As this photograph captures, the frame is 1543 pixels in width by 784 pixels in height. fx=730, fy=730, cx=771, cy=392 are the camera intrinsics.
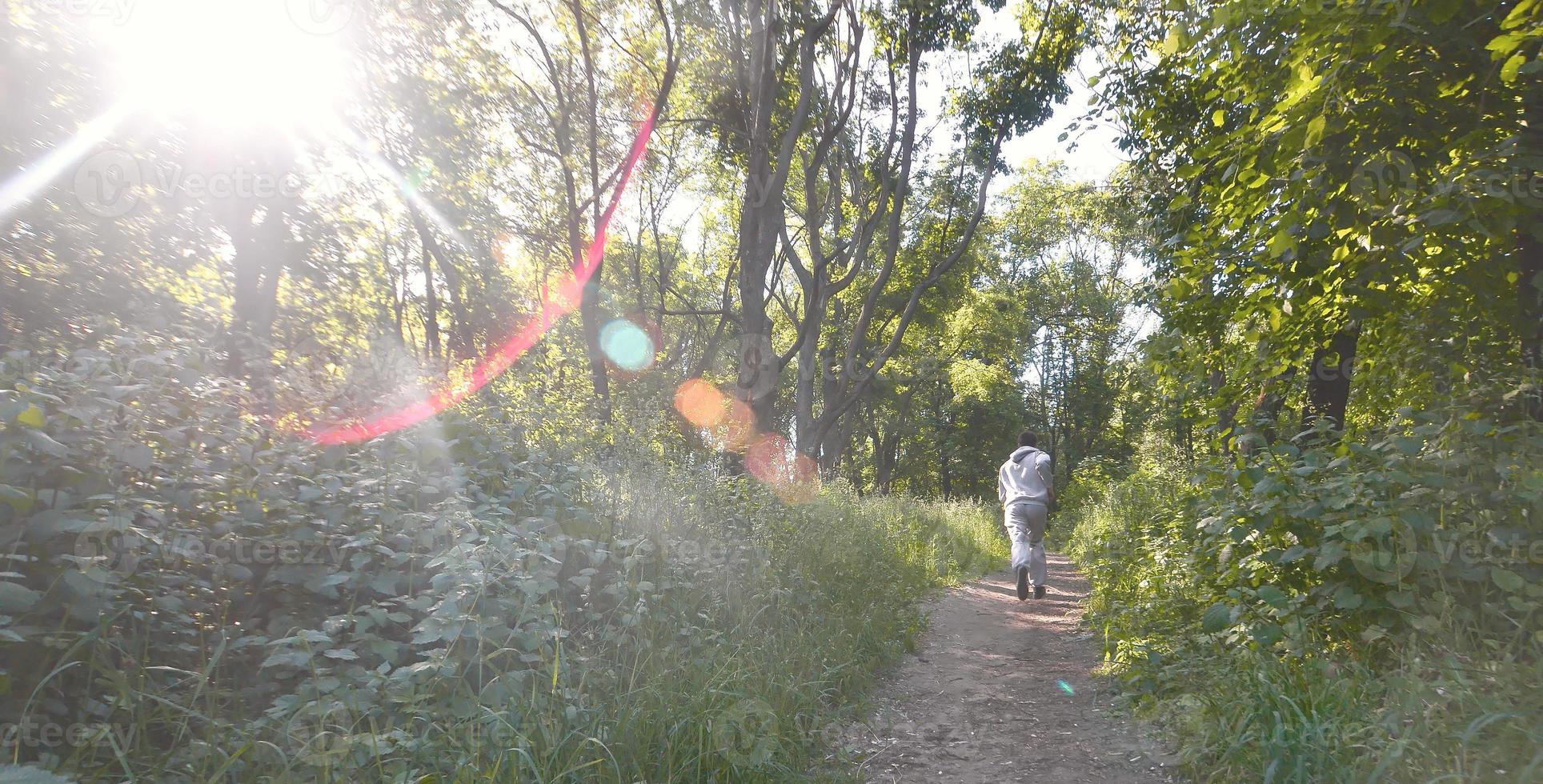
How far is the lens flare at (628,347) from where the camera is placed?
100 ft

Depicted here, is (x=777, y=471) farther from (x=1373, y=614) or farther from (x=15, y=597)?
(x=15, y=597)

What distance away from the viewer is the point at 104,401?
302cm

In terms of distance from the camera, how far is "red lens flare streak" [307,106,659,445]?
494cm

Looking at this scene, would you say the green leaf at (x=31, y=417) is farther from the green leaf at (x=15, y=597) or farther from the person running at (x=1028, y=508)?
the person running at (x=1028, y=508)

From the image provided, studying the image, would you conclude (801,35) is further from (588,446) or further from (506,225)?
(588,446)

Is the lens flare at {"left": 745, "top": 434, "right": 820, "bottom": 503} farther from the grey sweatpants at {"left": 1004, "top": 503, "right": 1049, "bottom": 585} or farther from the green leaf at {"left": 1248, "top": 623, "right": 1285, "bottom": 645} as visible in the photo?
the green leaf at {"left": 1248, "top": 623, "right": 1285, "bottom": 645}

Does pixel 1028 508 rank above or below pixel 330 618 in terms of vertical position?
above

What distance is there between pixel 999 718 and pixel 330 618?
3815 millimetres

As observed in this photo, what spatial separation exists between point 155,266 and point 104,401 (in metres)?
6.54

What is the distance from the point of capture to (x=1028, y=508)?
29.2ft

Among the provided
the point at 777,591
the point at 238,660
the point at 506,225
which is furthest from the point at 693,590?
the point at 506,225

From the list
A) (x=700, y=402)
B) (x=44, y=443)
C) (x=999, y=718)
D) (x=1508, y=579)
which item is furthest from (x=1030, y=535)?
(x=700, y=402)

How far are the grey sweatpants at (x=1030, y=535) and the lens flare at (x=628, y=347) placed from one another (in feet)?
76.2

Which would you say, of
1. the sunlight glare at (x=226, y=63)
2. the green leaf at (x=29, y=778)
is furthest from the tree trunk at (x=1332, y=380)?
the sunlight glare at (x=226, y=63)
